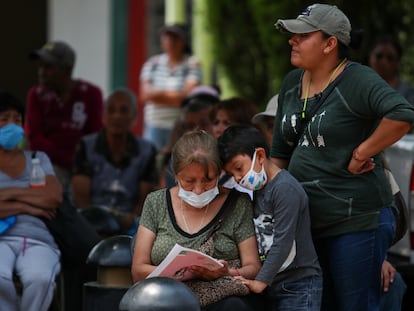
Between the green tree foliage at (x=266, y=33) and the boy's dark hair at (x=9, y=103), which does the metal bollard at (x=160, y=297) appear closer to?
the boy's dark hair at (x=9, y=103)

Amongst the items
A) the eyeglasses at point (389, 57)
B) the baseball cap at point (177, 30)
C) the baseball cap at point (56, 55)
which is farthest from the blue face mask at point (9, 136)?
the baseball cap at point (177, 30)

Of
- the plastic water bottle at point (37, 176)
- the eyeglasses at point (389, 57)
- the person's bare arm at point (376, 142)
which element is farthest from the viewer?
the eyeglasses at point (389, 57)

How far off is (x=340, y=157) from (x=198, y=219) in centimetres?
79

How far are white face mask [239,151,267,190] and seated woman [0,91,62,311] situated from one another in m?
1.52

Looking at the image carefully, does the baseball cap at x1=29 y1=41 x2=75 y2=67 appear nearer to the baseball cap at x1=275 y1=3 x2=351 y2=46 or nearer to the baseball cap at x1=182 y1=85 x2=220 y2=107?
the baseball cap at x1=182 y1=85 x2=220 y2=107

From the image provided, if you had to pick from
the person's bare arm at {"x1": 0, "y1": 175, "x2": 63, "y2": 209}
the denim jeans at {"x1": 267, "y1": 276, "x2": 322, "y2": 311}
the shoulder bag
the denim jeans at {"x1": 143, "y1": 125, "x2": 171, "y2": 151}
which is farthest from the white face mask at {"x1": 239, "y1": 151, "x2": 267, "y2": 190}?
the denim jeans at {"x1": 143, "y1": 125, "x2": 171, "y2": 151}

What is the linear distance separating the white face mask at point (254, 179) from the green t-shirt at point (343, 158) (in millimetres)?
213

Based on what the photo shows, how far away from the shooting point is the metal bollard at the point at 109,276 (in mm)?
6020

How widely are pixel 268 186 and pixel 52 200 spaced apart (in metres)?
1.76

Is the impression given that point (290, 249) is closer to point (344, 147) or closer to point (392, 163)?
point (344, 147)

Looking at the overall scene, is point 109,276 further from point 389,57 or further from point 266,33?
point 266,33

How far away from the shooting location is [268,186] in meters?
5.62

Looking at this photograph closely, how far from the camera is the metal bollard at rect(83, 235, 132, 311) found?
6.02 meters

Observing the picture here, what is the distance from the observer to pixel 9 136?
682 centimetres
